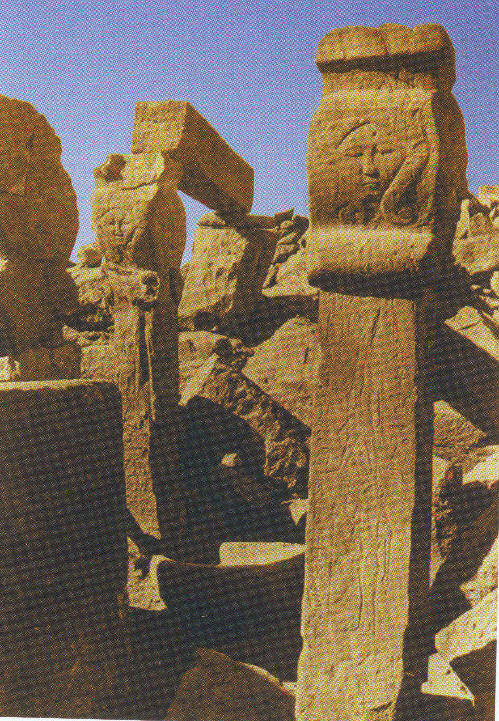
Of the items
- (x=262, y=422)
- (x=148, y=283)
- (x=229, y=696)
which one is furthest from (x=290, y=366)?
(x=229, y=696)

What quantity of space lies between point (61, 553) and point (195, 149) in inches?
137

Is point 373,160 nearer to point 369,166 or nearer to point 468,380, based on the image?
point 369,166

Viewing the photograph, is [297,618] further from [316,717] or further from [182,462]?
[182,462]

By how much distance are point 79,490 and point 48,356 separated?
74.9 inches

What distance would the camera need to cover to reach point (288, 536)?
183 inches

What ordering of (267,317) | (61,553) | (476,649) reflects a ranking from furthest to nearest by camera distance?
1. (267,317)
2. (476,649)
3. (61,553)

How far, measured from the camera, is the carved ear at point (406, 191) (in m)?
2.11

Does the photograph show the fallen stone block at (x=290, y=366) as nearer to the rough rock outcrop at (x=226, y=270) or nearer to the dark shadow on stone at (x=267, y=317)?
the dark shadow on stone at (x=267, y=317)

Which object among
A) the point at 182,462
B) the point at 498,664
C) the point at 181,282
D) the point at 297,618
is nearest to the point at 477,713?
the point at 498,664

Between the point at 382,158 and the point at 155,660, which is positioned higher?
the point at 382,158

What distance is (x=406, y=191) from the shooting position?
2.14 m

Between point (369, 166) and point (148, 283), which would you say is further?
point (148, 283)

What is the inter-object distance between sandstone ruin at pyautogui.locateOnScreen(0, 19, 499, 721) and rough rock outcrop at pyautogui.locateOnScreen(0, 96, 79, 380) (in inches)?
0.5

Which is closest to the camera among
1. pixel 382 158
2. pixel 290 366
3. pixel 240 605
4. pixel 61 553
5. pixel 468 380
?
pixel 382 158
